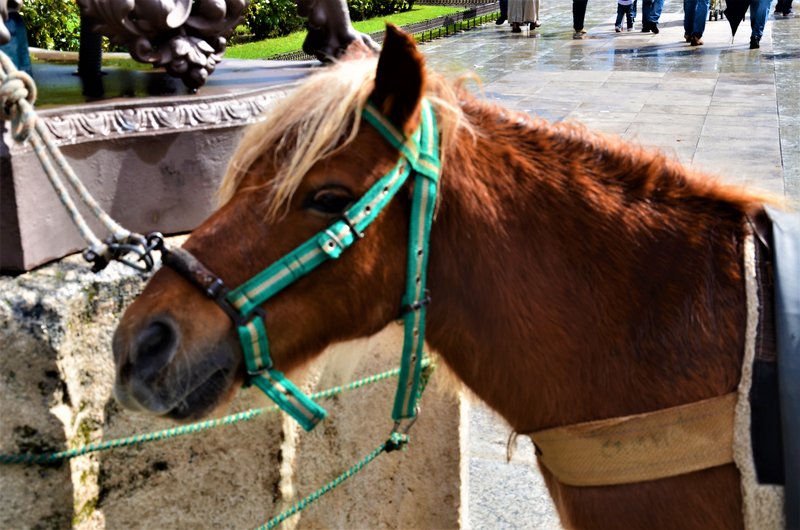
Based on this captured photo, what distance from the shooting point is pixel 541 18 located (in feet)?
67.9

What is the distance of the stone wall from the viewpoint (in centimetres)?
212

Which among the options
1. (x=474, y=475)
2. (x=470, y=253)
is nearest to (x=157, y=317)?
(x=470, y=253)

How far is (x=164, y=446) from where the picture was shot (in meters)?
2.47

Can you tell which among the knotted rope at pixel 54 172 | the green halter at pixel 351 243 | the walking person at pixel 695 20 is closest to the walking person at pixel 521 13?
the walking person at pixel 695 20

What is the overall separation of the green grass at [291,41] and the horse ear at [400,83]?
21.6ft

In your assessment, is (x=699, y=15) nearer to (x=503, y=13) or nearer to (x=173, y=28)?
(x=503, y=13)

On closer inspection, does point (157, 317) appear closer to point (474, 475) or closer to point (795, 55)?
point (474, 475)

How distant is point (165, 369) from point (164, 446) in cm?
98

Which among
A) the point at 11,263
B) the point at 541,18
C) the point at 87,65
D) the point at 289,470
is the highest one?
the point at 87,65

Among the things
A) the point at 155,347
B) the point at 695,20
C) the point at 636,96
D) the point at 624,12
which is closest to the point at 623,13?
the point at 624,12

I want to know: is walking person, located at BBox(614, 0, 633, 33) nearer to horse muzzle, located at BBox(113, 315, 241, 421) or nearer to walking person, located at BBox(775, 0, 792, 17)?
walking person, located at BBox(775, 0, 792, 17)

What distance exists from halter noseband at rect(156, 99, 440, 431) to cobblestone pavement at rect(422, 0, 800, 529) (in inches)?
15.7

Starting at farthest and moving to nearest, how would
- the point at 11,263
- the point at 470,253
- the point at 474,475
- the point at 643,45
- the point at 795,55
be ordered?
the point at 643,45
the point at 795,55
the point at 474,475
the point at 11,263
the point at 470,253

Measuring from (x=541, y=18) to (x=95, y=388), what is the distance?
20.0 m
